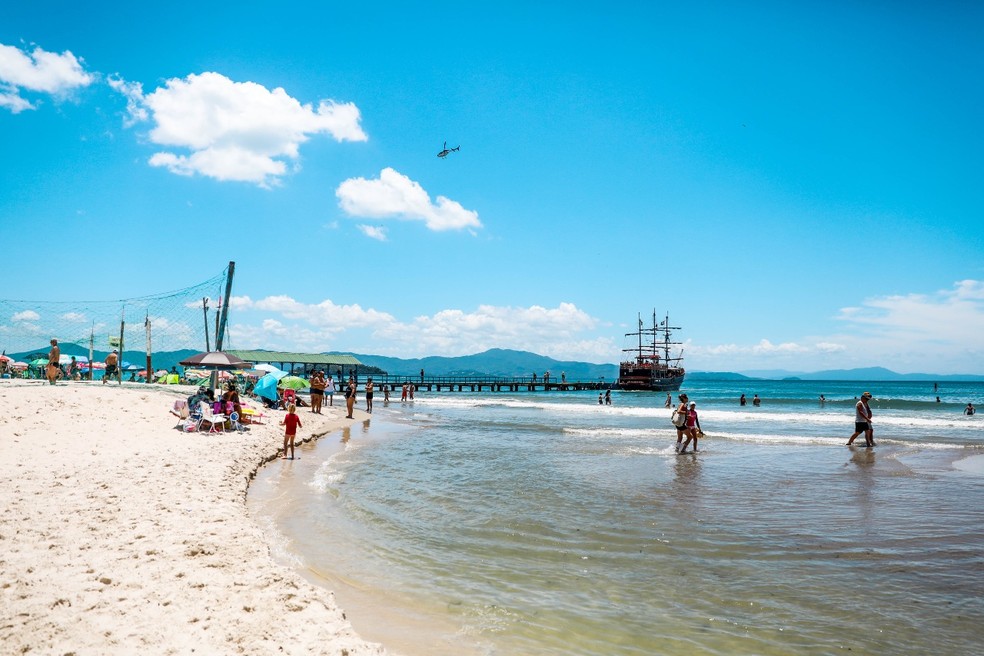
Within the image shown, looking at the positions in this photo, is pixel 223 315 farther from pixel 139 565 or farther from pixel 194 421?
pixel 139 565

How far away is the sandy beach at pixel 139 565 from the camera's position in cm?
424

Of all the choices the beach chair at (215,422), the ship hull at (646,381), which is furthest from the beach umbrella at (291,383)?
the ship hull at (646,381)

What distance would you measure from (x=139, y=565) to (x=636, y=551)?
5706 mm

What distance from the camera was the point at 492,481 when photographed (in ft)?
40.1

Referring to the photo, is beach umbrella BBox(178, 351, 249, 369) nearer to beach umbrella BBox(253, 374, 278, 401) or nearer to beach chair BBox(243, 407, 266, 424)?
beach chair BBox(243, 407, 266, 424)

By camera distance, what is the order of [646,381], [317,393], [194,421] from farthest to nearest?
1. [646,381]
2. [317,393]
3. [194,421]

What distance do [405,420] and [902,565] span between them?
79.5ft

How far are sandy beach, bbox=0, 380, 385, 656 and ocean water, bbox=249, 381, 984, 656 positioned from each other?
650mm

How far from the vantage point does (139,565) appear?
5598 millimetres

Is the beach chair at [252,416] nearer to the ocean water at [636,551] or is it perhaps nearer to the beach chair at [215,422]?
the beach chair at [215,422]

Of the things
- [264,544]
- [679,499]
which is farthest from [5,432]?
[679,499]

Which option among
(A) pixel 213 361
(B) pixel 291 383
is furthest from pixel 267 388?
(A) pixel 213 361

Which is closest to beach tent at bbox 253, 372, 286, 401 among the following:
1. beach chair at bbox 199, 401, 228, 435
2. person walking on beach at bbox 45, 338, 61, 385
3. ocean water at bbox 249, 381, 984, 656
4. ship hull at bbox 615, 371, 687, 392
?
person walking on beach at bbox 45, 338, 61, 385

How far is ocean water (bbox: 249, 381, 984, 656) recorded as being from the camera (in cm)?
501
